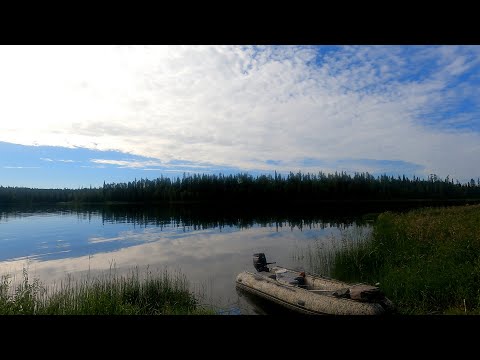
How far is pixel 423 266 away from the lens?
1148 centimetres

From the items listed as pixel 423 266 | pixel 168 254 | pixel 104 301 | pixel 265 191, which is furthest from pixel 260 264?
pixel 265 191

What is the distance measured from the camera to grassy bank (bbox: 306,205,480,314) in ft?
30.3

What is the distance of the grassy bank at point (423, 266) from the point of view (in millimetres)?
9234

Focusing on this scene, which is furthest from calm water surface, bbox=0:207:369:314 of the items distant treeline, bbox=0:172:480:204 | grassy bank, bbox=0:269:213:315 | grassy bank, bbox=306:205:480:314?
distant treeline, bbox=0:172:480:204

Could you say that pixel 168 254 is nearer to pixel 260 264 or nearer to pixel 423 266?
pixel 260 264

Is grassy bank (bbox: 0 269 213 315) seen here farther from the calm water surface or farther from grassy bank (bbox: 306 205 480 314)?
grassy bank (bbox: 306 205 480 314)

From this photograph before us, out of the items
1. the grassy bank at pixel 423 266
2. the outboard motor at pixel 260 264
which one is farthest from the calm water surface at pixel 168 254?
the grassy bank at pixel 423 266

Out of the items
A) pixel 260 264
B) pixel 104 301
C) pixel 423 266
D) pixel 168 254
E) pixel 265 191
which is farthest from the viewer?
Answer: pixel 265 191
